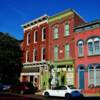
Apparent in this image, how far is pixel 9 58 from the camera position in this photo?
144 feet

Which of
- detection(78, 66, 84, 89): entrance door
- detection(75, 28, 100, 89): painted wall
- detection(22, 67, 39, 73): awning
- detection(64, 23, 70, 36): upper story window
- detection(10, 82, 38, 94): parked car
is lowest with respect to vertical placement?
detection(10, 82, 38, 94): parked car

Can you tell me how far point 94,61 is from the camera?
35750 mm

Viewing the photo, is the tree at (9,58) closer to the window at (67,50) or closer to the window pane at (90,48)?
the window at (67,50)

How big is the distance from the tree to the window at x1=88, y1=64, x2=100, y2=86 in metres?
13.6

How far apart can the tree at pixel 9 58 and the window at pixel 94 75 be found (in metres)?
13.6

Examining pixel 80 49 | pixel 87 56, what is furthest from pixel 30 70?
pixel 87 56

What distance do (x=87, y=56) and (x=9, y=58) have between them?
13.4 m

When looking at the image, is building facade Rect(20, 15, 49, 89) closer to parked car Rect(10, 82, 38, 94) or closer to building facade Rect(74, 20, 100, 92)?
parked car Rect(10, 82, 38, 94)

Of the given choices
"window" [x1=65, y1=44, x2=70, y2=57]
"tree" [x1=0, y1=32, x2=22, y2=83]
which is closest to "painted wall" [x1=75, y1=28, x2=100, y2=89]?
"window" [x1=65, y1=44, x2=70, y2=57]

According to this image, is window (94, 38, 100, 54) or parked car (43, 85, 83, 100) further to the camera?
window (94, 38, 100, 54)

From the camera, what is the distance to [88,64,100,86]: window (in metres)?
35.5

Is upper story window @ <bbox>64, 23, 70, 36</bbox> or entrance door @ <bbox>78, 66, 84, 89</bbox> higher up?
upper story window @ <bbox>64, 23, 70, 36</bbox>

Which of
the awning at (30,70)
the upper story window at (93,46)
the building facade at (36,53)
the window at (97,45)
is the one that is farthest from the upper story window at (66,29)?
the awning at (30,70)

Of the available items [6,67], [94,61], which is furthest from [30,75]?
[94,61]
